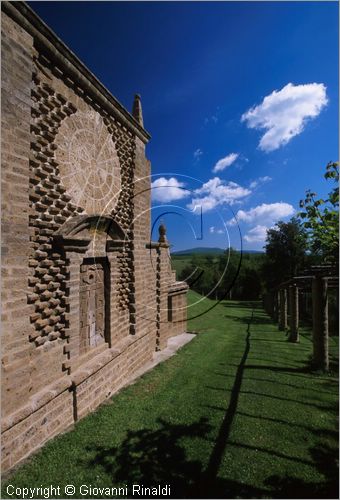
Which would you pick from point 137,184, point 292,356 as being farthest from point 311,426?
point 137,184

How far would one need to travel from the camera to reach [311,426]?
5020 mm

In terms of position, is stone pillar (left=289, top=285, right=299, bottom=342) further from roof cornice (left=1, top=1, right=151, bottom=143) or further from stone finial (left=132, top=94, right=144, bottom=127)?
roof cornice (left=1, top=1, right=151, bottom=143)

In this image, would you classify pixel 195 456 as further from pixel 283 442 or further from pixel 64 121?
pixel 64 121

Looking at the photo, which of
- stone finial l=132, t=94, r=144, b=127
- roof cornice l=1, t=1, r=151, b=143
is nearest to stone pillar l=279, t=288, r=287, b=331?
stone finial l=132, t=94, r=144, b=127

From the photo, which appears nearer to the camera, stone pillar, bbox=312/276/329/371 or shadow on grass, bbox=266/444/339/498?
shadow on grass, bbox=266/444/339/498

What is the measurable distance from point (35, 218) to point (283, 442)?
5.77m

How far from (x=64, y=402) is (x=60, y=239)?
3.12 m

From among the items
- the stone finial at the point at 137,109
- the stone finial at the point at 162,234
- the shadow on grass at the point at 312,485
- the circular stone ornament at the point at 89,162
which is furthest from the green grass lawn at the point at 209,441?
the stone finial at the point at 137,109

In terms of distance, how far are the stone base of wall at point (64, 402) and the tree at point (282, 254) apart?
101 ft

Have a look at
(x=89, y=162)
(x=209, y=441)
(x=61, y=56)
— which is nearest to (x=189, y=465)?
(x=209, y=441)

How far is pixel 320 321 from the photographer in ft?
27.5

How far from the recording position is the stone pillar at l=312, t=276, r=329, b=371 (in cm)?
816

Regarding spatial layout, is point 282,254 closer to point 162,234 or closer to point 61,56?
point 162,234

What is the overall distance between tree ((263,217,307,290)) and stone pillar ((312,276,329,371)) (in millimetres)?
26999
